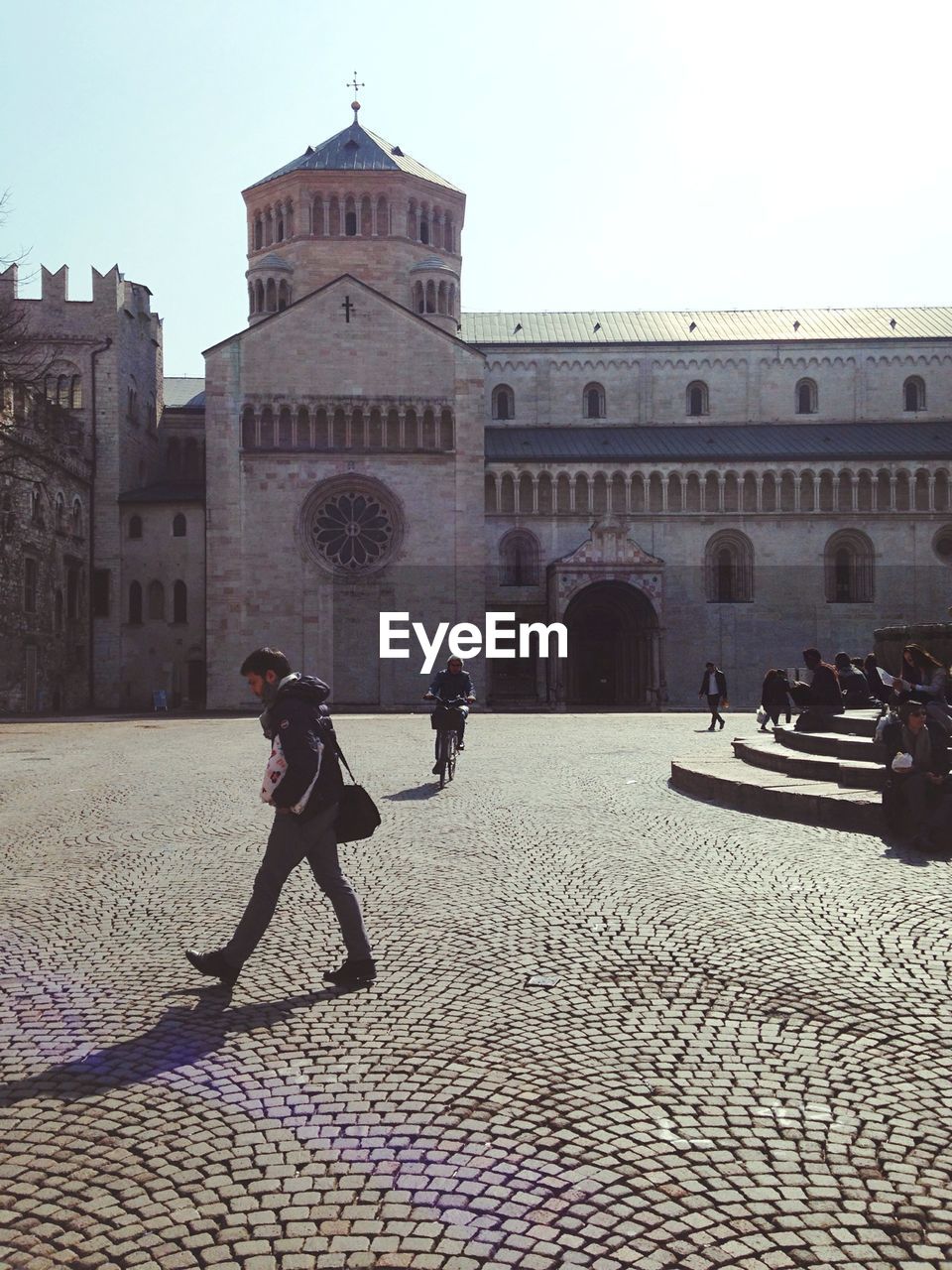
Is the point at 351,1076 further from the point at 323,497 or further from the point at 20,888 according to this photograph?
the point at 323,497

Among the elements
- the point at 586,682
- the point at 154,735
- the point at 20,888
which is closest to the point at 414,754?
the point at 154,735

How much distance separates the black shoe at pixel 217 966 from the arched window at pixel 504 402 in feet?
157

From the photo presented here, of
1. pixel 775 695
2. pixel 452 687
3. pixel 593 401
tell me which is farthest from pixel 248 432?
pixel 452 687

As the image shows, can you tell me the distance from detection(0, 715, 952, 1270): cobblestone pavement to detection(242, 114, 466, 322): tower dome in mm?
43455

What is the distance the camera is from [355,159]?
51281mm

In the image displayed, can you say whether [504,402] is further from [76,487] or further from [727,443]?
[76,487]

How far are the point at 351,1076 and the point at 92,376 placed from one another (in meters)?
47.8

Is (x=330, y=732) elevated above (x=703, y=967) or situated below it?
above

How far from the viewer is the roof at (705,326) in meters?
53.0

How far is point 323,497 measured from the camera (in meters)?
45.1

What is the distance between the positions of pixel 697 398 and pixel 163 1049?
166ft

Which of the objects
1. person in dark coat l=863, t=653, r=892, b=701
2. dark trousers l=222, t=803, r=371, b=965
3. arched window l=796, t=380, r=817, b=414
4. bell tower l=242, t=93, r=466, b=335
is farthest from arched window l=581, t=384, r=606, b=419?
dark trousers l=222, t=803, r=371, b=965

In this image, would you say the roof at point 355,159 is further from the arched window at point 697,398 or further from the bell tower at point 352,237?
the arched window at point 697,398

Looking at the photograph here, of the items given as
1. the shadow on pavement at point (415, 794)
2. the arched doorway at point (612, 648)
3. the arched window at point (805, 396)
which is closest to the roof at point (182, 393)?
the arched doorway at point (612, 648)
